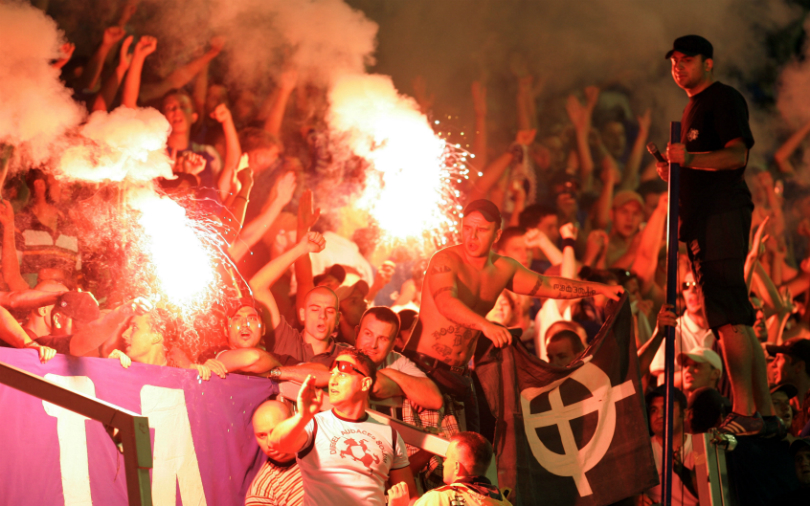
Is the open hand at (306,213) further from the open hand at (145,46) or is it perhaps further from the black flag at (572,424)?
the black flag at (572,424)

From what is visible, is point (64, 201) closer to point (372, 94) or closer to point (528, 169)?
point (372, 94)

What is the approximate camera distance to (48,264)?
212 inches

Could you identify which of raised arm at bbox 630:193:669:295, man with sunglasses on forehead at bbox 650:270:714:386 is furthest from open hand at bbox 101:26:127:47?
raised arm at bbox 630:193:669:295

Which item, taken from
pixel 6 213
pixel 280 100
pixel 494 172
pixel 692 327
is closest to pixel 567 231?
pixel 494 172

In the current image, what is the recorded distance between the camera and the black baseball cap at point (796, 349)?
258 inches

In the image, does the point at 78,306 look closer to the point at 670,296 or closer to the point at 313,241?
the point at 313,241

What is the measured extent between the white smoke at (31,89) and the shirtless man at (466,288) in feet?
9.20

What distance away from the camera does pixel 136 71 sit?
6.72 m

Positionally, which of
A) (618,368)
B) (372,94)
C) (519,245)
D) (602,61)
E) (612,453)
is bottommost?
(612,453)

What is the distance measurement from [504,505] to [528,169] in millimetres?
6321

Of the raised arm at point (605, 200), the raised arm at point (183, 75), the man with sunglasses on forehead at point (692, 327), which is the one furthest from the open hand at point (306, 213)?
the raised arm at point (605, 200)

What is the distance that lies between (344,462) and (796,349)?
4.32 m

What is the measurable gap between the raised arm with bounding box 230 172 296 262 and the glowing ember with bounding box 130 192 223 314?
40cm

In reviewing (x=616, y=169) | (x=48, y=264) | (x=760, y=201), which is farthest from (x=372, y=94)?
(x=760, y=201)
